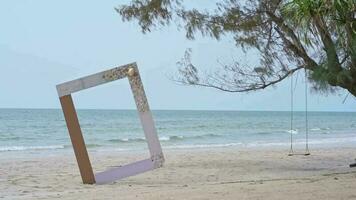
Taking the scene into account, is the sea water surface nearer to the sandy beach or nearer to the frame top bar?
the sandy beach

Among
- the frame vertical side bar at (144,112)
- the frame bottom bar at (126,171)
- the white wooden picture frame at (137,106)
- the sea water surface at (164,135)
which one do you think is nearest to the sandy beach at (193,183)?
the frame bottom bar at (126,171)

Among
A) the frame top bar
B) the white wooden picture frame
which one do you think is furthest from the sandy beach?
the frame top bar

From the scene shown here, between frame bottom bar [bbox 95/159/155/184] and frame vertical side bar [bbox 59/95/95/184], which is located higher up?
frame vertical side bar [bbox 59/95/95/184]

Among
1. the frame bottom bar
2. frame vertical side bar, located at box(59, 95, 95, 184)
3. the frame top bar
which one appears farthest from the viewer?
the frame bottom bar

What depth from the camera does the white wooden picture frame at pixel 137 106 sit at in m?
8.59

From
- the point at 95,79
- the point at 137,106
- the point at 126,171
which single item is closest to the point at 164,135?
the point at 126,171

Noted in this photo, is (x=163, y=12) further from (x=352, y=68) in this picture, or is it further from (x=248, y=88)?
(x=352, y=68)

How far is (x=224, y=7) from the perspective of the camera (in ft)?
32.2

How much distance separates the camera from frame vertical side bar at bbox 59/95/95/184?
8.64m

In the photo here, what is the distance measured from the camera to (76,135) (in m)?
8.74

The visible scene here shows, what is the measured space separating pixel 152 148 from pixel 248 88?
110 inches

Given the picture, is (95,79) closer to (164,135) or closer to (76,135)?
(76,135)

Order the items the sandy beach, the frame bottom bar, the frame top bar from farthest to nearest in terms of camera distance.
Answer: the frame bottom bar
the frame top bar
the sandy beach

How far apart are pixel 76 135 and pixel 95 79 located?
97cm
